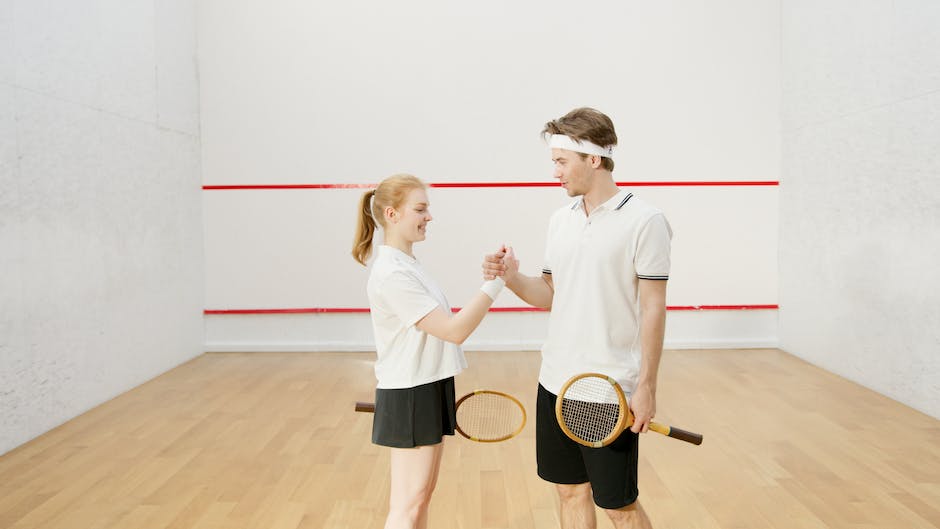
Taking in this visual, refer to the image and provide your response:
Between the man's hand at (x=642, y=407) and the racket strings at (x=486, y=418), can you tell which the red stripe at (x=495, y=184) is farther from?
the man's hand at (x=642, y=407)

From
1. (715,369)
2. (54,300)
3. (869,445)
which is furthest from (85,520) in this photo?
(715,369)

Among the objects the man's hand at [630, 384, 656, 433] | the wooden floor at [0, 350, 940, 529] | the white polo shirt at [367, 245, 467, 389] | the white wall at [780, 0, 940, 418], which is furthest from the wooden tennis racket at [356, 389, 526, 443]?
the white wall at [780, 0, 940, 418]

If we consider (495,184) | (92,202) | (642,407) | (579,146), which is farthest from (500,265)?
(495,184)

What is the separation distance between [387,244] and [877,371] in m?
3.03

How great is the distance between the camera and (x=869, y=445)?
2885mm

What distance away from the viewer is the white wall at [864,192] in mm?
3338

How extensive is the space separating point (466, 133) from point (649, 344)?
11.8ft

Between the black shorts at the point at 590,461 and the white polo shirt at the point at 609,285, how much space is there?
0.09m

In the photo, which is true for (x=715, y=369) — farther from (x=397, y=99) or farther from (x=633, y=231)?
(x=633, y=231)

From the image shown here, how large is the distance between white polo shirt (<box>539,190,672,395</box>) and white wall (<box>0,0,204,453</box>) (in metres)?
2.36

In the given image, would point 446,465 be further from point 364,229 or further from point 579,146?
point 579,146

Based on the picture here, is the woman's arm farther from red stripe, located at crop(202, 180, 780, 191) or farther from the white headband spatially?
red stripe, located at crop(202, 180, 780, 191)

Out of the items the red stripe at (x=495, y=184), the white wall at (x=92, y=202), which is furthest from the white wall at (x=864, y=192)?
the white wall at (x=92, y=202)

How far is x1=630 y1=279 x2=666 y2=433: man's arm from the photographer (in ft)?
4.75
